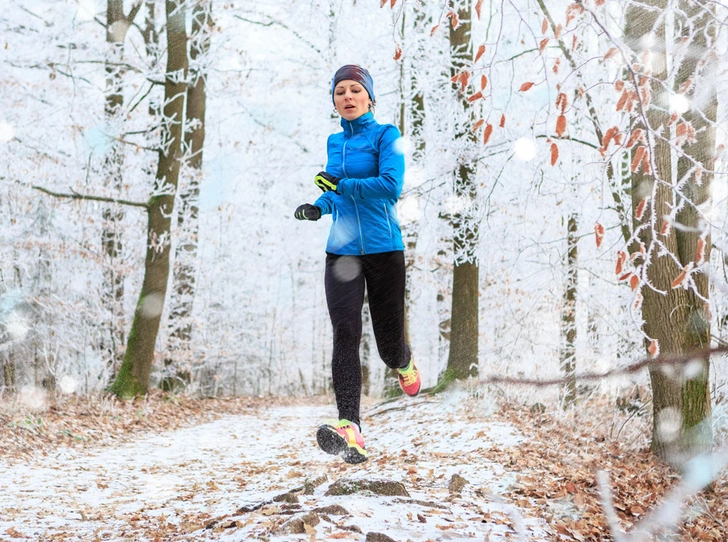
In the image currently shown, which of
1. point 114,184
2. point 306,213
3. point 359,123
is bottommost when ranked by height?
point 306,213

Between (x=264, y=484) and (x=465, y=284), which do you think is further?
(x=465, y=284)

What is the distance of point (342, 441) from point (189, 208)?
1123 cm

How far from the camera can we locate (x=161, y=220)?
38.0 feet

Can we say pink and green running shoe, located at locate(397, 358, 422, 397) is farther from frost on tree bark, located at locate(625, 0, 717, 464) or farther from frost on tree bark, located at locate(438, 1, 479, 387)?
frost on tree bark, located at locate(438, 1, 479, 387)

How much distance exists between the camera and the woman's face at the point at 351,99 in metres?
3.57

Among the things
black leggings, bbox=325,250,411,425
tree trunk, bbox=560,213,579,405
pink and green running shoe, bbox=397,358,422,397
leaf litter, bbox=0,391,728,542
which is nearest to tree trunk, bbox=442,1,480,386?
leaf litter, bbox=0,391,728,542

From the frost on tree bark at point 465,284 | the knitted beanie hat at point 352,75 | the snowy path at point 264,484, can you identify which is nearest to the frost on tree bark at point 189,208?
the snowy path at point 264,484

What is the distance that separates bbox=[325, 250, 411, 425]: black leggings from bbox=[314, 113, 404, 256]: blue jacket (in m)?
0.10

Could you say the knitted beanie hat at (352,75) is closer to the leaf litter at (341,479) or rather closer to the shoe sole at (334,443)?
the shoe sole at (334,443)

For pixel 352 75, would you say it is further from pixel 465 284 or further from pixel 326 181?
pixel 465 284

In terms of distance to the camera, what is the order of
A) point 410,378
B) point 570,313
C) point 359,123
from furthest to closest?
point 570,313 < point 410,378 < point 359,123

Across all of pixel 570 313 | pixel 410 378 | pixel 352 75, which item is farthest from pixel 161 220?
pixel 352 75

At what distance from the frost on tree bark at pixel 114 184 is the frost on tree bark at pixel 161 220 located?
2.96ft

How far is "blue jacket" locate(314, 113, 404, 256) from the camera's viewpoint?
3.42 m
